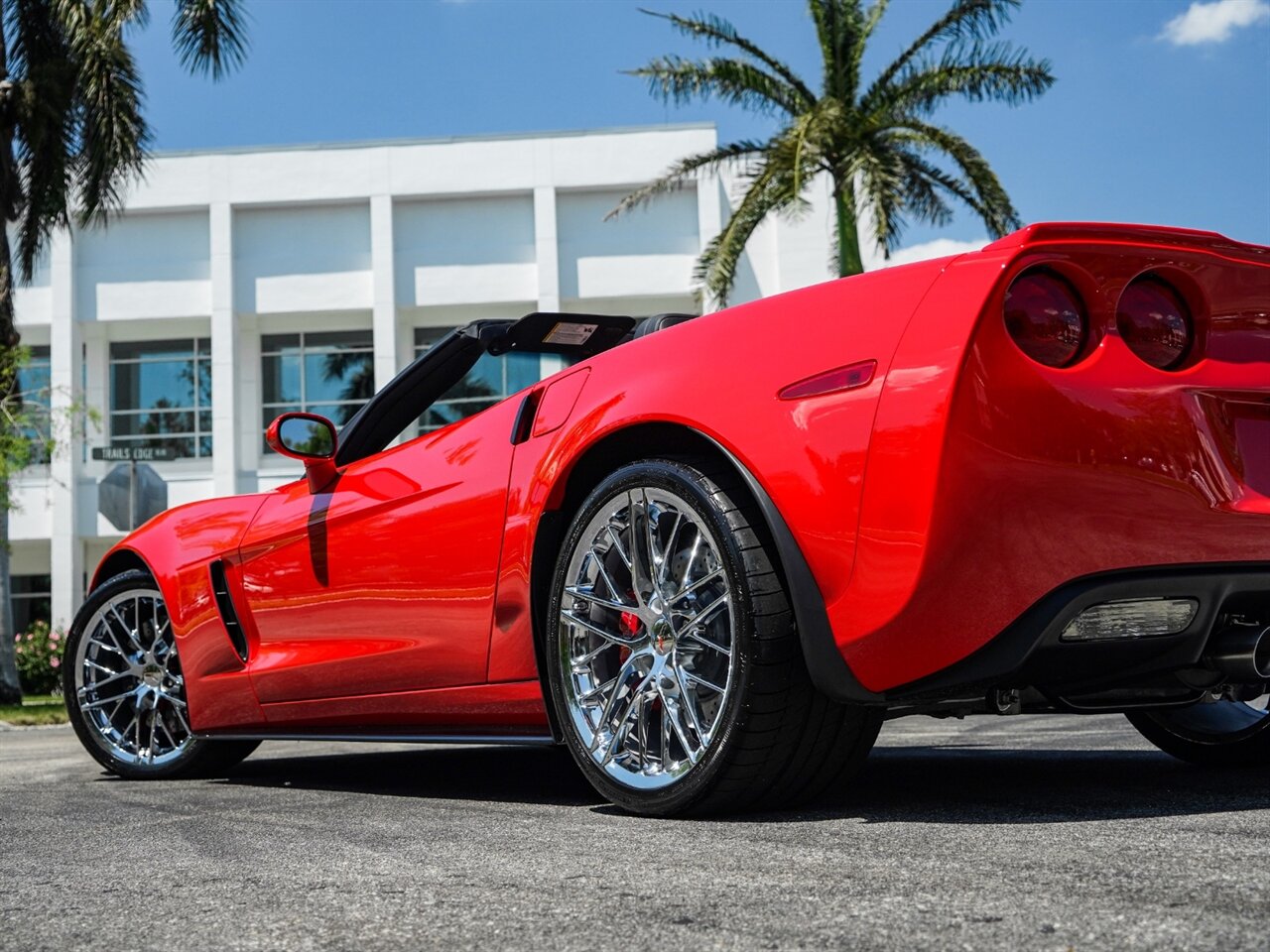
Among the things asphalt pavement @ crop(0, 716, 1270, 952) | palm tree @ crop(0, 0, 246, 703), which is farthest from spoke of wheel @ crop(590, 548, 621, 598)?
palm tree @ crop(0, 0, 246, 703)

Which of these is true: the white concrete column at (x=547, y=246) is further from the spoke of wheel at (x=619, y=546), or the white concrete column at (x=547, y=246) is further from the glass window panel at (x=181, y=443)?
the spoke of wheel at (x=619, y=546)

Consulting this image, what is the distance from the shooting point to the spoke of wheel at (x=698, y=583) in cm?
307

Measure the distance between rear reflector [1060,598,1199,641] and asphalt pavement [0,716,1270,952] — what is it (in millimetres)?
365

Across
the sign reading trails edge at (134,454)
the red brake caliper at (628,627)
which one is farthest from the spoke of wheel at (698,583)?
the sign reading trails edge at (134,454)

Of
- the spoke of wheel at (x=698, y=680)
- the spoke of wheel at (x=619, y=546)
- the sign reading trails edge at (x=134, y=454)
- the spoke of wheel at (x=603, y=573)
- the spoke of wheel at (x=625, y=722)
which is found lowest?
the spoke of wheel at (x=625, y=722)

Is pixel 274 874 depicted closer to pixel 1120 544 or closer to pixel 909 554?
pixel 909 554

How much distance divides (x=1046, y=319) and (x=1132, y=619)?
0.60m

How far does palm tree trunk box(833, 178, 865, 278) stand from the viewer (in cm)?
2009

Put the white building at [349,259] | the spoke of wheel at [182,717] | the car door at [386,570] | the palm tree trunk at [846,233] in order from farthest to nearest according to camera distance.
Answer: the white building at [349,259], the palm tree trunk at [846,233], the spoke of wheel at [182,717], the car door at [386,570]

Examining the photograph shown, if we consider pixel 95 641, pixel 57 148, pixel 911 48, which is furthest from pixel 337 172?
pixel 95 641

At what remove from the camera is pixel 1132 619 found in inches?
110

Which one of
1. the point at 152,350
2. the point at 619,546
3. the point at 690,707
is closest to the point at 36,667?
the point at 152,350

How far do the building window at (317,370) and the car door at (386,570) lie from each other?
3020 cm

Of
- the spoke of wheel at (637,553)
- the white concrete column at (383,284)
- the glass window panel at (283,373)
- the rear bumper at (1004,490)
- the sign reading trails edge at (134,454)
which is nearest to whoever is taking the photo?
the rear bumper at (1004,490)
